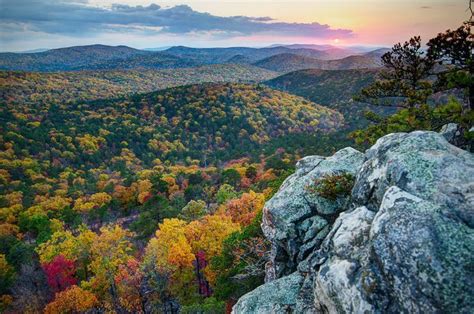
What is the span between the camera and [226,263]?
2208 cm

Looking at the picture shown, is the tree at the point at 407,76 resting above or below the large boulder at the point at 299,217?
above

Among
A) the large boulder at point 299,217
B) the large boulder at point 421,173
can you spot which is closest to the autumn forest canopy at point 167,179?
the large boulder at point 299,217

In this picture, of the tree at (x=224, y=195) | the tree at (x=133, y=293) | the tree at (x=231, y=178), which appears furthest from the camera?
the tree at (x=231, y=178)

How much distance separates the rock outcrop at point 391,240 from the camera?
673 cm

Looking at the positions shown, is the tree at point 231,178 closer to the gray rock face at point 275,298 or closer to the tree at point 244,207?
the tree at point 244,207

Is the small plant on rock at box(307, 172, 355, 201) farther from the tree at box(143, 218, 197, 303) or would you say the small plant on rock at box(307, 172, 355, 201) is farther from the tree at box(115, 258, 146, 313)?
the tree at box(115, 258, 146, 313)

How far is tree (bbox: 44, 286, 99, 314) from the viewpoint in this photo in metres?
32.0

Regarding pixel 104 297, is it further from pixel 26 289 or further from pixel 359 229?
pixel 359 229

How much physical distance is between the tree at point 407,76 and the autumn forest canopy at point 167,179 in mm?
74

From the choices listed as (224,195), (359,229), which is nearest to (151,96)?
(224,195)

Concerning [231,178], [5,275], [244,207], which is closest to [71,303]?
[5,275]

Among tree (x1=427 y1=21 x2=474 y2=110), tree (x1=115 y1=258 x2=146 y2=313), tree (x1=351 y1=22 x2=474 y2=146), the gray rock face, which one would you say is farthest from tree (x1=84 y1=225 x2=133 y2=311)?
tree (x1=427 y1=21 x2=474 y2=110)

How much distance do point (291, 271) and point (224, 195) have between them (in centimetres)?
4779

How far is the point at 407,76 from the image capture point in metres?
17.4
